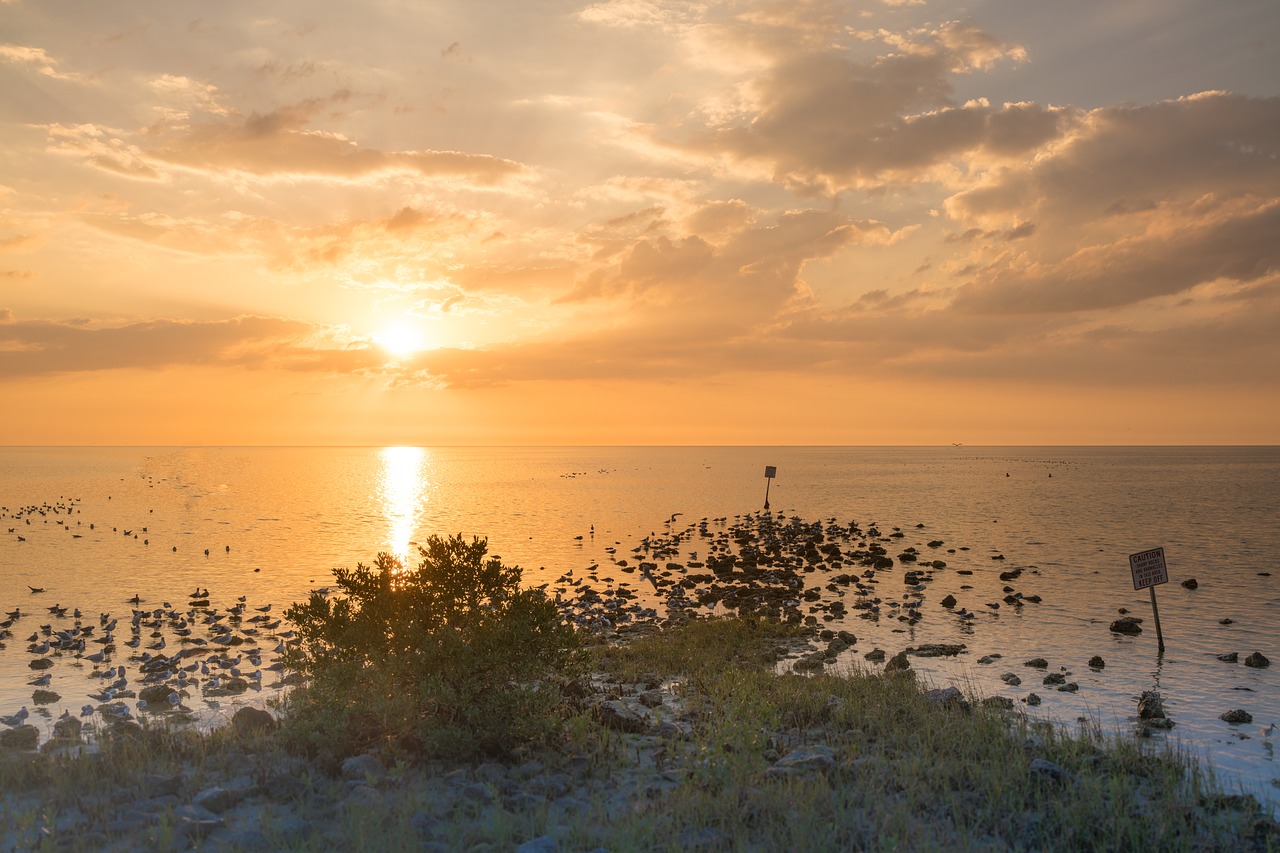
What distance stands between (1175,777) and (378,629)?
A: 11.6 metres

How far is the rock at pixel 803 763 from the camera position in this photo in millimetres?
10109

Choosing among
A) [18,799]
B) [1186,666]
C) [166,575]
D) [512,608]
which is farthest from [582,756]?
[166,575]

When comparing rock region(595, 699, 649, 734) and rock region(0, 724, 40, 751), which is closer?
rock region(0, 724, 40, 751)

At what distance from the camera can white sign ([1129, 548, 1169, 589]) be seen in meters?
20.6

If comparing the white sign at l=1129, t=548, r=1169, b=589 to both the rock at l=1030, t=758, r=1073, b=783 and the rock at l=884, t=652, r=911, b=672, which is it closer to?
the rock at l=884, t=652, r=911, b=672

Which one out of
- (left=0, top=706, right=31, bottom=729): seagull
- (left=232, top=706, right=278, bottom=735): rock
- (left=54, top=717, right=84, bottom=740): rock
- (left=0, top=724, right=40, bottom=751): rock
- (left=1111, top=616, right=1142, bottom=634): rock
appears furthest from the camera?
(left=1111, top=616, right=1142, bottom=634): rock

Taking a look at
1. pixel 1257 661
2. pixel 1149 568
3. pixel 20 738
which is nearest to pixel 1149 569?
pixel 1149 568

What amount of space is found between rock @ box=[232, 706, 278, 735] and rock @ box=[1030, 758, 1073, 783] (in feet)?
36.6

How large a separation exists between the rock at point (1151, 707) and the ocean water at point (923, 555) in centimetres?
41

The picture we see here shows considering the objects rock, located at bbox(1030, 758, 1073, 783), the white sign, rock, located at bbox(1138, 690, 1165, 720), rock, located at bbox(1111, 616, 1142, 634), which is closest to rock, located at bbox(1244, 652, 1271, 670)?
the white sign

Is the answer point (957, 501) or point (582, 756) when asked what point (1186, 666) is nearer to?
point (582, 756)

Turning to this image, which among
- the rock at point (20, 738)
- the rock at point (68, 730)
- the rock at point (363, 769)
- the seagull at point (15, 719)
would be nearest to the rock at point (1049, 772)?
the rock at point (363, 769)

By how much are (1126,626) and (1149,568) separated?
4339mm

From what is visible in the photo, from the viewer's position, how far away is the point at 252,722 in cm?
1220
